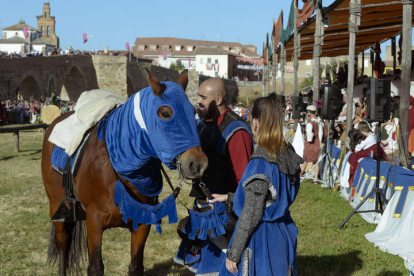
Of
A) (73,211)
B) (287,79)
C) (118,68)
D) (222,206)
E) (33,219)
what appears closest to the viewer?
(222,206)

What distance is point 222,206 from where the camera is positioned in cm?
374

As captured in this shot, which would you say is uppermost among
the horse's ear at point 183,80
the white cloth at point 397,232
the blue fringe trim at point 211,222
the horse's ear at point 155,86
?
the horse's ear at point 183,80

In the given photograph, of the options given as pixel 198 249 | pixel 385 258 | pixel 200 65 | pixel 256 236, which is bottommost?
pixel 385 258

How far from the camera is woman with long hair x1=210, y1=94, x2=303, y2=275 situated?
10.3ft

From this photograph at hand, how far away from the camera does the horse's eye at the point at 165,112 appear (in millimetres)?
3328

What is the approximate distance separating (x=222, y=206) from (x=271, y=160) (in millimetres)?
752

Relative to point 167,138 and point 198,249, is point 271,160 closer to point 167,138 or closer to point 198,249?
point 167,138

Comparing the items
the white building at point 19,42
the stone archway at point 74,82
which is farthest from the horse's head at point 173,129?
the white building at point 19,42

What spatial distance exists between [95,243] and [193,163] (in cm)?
127

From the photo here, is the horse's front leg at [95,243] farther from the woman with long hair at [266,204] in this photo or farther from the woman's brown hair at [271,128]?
the woman's brown hair at [271,128]

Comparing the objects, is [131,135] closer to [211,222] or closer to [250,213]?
[211,222]

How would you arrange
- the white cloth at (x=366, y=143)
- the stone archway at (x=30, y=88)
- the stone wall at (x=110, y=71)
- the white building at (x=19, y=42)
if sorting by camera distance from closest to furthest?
the white cloth at (x=366, y=143) → the stone archway at (x=30, y=88) → the stone wall at (x=110, y=71) → the white building at (x=19, y=42)

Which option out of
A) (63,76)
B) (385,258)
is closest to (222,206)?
(385,258)

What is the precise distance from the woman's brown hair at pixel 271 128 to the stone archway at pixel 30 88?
47.8 m
